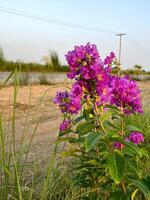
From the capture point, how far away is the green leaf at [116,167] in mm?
1606

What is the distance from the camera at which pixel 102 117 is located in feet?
5.44

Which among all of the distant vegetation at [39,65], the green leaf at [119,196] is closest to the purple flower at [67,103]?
the green leaf at [119,196]

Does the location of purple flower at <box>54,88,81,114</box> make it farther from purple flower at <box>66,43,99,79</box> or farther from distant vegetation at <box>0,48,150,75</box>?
distant vegetation at <box>0,48,150,75</box>

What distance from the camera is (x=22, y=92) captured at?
1085cm

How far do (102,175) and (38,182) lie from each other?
34.5 inches

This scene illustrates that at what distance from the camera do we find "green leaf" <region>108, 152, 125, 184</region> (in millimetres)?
1606

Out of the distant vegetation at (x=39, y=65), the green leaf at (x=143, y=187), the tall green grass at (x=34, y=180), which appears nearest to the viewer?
the green leaf at (x=143, y=187)

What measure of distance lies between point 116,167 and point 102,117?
0.62 feet

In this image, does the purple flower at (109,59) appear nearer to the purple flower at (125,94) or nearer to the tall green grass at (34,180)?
the purple flower at (125,94)

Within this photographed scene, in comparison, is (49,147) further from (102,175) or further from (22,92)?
(22,92)

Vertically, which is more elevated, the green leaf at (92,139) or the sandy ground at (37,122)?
the green leaf at (92,139)

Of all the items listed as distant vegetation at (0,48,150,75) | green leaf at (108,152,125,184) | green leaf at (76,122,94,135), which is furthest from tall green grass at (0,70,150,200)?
distant vegetation at (0,48,150,75)

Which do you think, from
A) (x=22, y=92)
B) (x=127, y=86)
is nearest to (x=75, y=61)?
(x=127, y=86)

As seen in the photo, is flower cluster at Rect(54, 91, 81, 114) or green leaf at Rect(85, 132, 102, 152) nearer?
green leaf at Rect(85, 132, 102, 152)
